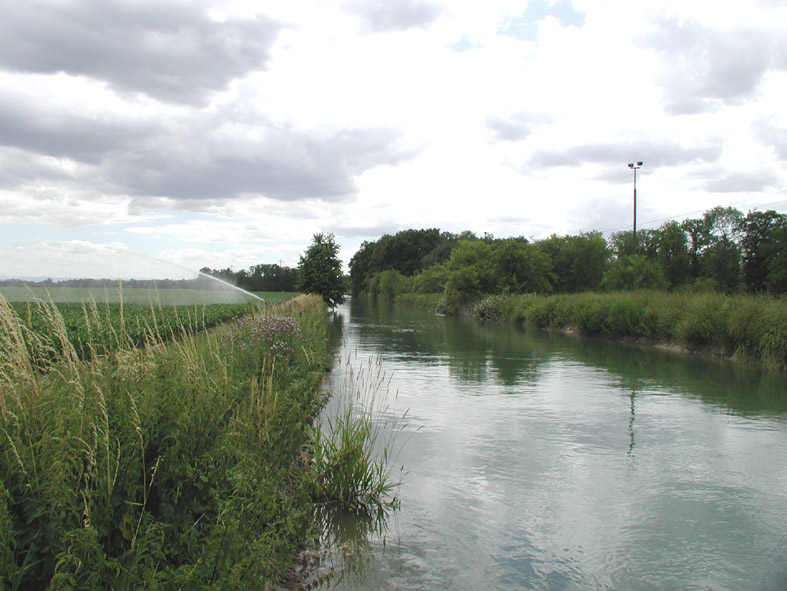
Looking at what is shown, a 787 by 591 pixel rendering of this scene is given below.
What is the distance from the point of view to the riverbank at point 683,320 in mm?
18922

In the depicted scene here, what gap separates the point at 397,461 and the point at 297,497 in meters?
2.82

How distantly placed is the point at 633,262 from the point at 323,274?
25998 mm

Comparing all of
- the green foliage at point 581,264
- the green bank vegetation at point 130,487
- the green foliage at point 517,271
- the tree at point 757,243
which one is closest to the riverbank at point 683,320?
the green foliage at point 517,271

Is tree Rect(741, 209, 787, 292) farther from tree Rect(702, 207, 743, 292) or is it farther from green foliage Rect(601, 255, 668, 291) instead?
green foliage Rect(601, 255, 668, 291)

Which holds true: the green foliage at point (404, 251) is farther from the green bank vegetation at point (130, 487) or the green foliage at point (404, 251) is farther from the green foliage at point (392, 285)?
the green bank vegetation at point (130, 487)

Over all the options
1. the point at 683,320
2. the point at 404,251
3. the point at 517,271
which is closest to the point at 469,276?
A: the point at 517,271

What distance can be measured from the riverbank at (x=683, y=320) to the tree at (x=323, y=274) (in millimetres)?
22868

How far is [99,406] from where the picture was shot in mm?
3996

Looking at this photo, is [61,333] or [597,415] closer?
[61,333]

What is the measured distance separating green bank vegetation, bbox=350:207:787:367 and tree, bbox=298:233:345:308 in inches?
365

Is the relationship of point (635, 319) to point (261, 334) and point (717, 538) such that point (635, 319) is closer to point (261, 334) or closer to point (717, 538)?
point (261, 334)

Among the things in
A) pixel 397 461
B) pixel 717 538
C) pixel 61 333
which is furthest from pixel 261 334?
pixel 717 538

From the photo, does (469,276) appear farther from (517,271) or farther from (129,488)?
(129,488)

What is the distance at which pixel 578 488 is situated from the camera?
7668 mm
